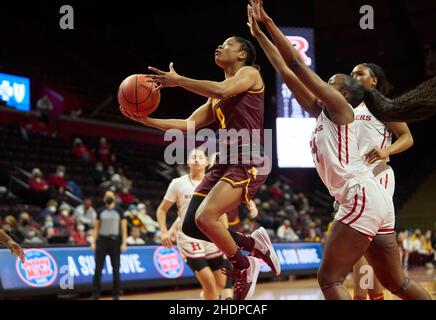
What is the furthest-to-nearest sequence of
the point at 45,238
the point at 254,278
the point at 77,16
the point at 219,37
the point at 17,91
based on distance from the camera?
the point at 77,16
the point at 219,37
the point at 17,91
the point at 45,238
the point at 254,278

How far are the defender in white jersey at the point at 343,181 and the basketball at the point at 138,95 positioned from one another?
41.7 inches

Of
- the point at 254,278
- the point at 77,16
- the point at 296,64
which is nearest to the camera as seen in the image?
the point at 296,64

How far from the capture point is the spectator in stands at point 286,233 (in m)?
17.4

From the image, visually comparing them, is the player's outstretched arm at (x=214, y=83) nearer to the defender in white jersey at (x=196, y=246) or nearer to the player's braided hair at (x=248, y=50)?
the player's braided hair at (x=248, y=50)

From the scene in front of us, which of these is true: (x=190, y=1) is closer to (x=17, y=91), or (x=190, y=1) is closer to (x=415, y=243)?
(x=17, y=91)

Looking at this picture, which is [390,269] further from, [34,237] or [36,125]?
[36,125]

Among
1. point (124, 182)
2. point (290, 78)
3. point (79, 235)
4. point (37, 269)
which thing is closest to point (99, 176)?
point (124, 182)

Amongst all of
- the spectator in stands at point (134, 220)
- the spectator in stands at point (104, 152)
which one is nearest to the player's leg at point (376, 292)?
the spectator in stands at point (134, 220)

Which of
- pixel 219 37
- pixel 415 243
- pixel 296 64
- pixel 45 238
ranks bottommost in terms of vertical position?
pixel 415 243

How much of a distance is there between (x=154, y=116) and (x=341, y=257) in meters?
18.3

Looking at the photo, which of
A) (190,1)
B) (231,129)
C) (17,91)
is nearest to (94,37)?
(190,1)

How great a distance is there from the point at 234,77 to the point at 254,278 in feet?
5.77

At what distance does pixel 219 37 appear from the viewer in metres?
22.1

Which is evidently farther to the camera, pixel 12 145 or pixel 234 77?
pixel 12 145
